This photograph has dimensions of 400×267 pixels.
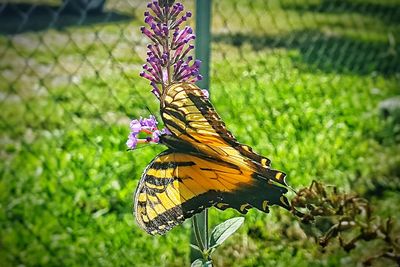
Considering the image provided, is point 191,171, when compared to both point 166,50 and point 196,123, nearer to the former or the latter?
point 196,123

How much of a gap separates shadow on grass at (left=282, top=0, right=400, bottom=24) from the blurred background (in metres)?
0.84

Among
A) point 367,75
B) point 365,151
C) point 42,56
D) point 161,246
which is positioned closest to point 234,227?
point 161,246

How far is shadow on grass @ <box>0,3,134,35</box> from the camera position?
364cm

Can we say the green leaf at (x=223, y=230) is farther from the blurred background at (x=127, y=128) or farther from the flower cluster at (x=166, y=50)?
the blurred background at (x=127, y=128)

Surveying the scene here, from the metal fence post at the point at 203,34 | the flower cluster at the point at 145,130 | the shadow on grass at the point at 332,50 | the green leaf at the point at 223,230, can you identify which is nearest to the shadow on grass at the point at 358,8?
the shadow on grass at the point at 332,50

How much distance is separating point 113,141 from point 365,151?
102 centimetres

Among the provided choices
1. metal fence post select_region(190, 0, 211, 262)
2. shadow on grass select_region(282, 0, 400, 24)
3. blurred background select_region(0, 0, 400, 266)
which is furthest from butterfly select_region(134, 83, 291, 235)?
shadow on grass select_region(282, 0, 400, 24)

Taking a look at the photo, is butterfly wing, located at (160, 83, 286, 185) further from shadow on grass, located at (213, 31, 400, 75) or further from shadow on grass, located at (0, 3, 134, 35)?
shadow on grass, located at (0, 3, 134, 35)

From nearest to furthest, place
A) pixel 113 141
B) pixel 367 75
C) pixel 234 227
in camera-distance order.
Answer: pixel 234 227 < pixel 113 141 < pixel 367 75

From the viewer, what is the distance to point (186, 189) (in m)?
1.19

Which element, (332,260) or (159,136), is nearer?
(159,136)

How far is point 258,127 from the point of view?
2453 mm

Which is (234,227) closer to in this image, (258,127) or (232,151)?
(232,151)

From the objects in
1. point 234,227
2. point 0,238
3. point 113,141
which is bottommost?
point 0,238
